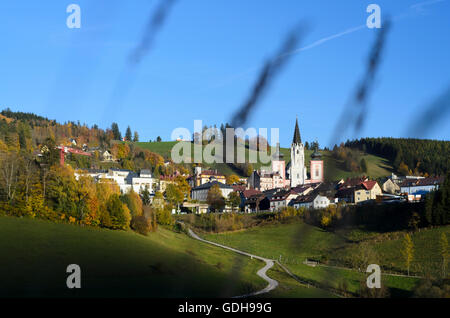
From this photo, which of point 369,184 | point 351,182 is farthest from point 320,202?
point 369,184

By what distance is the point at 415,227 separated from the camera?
376 feet

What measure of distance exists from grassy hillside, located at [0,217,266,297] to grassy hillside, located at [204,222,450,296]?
10366 millimetres

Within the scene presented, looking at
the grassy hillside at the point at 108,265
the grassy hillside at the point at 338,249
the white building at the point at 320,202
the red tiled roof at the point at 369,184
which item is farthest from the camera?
the red tiled roof at the point at 369,184

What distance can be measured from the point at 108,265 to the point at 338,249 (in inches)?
2070

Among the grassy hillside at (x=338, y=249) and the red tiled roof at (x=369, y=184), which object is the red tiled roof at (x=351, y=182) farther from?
the grassy hillside at (x=338, y=249)

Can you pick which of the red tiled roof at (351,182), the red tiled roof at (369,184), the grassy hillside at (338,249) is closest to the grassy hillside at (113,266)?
the grassy hillside at (338,249)

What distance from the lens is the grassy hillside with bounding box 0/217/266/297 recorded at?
5712 cm

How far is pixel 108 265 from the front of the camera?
69.8 m

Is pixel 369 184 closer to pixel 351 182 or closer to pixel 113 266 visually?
pixel 351 182

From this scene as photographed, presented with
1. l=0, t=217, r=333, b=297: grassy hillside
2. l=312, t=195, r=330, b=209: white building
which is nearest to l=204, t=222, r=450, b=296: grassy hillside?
l=0, t=217, r=333, b=297: grassy hillside

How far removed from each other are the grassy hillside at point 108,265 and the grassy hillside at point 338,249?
10.4 m

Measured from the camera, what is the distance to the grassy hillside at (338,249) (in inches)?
3059

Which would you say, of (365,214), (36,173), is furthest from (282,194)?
(36,173)
